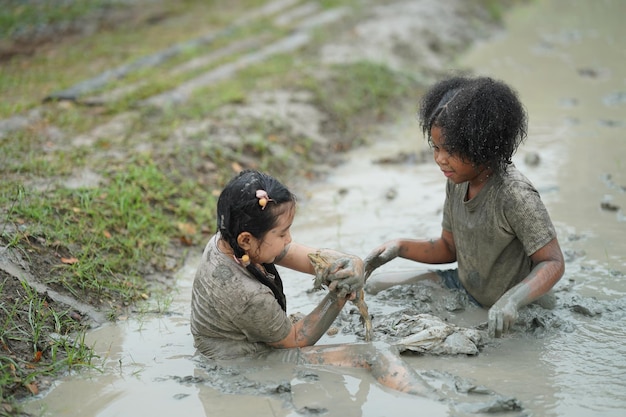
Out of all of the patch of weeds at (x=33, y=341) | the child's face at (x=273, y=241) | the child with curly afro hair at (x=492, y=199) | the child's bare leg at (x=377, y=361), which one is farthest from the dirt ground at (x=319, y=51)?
the child with curly afro hair at (x=492, y=199)

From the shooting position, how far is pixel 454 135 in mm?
3473

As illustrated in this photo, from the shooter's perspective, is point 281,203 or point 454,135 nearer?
point 281,203

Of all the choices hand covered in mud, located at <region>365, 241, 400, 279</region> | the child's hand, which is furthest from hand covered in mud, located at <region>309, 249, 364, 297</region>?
hand covered in mud, located at <region>365, 241, 400, 279</region>

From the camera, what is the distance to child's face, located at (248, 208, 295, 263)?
328 centimetres

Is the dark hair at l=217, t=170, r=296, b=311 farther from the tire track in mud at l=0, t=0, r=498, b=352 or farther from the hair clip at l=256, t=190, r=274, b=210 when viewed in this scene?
the tire track in mud at l=0, t=0, r=498, b=352

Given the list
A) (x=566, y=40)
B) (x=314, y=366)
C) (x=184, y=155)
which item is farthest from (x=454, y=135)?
(x=566, y=40)

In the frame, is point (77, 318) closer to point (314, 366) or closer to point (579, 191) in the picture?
point (314, 366)

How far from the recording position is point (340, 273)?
3.31 m

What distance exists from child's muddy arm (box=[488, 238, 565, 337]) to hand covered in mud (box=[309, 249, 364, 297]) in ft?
1.99

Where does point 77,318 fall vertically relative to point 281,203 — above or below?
below

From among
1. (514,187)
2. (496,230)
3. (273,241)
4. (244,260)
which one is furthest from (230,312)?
(514,187)

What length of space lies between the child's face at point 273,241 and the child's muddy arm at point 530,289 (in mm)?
968

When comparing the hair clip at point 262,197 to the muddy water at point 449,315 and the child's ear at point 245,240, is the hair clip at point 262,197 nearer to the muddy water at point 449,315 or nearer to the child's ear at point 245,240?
the child's ear at point 245,240

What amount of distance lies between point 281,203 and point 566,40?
916 centimetres
